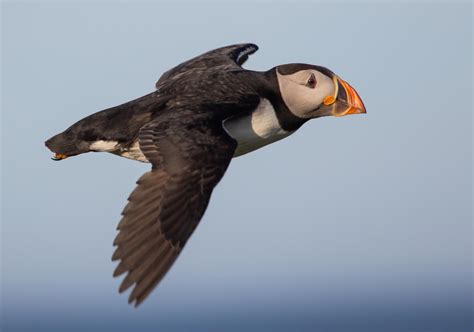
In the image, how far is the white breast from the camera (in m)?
10.3

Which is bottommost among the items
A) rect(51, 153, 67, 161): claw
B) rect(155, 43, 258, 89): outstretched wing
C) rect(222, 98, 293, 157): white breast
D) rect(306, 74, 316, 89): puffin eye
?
rect(51, 153, 67, 161): claw

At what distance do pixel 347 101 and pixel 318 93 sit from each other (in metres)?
0.27

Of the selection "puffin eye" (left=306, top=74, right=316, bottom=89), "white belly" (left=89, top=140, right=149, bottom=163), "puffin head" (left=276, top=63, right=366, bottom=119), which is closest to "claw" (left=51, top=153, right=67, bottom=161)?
"white belly" (left=89, top=140, right=149, bottom=163)

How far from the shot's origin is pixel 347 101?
10.7m

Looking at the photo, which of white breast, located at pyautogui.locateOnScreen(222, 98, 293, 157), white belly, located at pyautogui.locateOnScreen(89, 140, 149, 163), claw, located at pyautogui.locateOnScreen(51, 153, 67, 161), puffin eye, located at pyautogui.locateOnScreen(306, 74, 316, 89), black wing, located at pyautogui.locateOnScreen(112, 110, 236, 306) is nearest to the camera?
black wing, located at pyautogui.locateOnScreen(112, 110, 236, 306)

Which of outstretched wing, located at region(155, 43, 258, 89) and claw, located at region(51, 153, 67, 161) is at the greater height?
outstretched wing, located at region(155, 43, 258, 89)

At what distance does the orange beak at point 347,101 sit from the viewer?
1071 centimetres

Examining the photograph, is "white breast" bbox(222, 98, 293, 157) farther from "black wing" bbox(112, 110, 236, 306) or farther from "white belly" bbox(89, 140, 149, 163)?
"white belly" bbox(89, 140, 149, 163)

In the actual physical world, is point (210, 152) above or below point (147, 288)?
above

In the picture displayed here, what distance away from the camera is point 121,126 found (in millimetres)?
10242

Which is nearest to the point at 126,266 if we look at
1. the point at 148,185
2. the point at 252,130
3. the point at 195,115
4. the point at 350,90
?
the point at 148,185

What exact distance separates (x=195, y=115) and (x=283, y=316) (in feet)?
485

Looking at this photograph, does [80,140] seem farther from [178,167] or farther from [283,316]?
[283,316]

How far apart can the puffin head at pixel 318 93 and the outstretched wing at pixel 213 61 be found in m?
1.07
